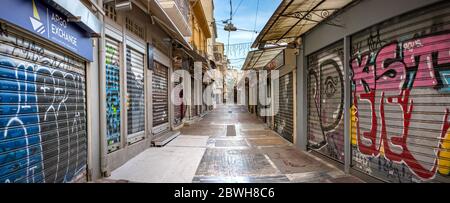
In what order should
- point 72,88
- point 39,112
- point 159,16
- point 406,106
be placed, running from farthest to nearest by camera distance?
point 159,16, point 72,88, point 406,106, point 39,112

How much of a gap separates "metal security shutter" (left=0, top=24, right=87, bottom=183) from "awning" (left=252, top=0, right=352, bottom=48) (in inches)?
184

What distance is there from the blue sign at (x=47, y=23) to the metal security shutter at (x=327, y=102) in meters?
5.73

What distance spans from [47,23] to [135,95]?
485 centimetres

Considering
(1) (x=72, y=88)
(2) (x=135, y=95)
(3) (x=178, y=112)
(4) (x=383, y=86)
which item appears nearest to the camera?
(1) (x=72, y=88)

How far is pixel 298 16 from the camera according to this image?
748 centimetres

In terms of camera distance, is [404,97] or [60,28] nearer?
[60,28]

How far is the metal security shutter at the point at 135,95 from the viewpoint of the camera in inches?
328

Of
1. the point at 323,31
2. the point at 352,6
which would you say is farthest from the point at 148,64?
the point at 352,6

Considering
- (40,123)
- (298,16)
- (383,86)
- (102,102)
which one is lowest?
(40,123)

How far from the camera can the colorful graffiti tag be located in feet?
13.7

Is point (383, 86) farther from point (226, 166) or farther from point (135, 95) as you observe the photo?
point (135, 95)

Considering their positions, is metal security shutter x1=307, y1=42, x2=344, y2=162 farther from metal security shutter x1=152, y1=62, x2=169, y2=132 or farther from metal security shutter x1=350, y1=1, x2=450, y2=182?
metal security shutter x1=152, y1=62, x2=169, y2=132

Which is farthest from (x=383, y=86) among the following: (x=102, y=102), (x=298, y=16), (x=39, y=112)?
(x=39, y=112)
